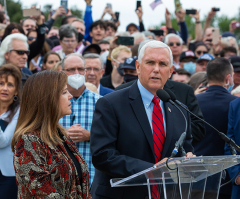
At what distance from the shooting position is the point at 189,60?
9430mm

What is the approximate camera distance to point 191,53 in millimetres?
9352

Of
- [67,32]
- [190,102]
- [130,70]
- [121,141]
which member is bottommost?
[121,141]

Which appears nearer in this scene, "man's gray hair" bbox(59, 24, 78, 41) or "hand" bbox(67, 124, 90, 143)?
"hand" bbox(67, 124, 90, 143)

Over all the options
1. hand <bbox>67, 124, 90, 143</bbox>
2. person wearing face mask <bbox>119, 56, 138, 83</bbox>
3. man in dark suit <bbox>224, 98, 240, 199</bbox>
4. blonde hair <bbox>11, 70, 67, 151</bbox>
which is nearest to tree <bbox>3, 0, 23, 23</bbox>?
person wearing face mask <bbox>119, 56, 138, 83</bbox>

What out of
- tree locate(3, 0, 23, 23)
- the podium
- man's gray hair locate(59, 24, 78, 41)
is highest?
tree locate(3, 0, 23, 23)

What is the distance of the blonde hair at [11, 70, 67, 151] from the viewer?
3107 millimetres

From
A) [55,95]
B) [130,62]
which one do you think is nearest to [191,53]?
[130,62]

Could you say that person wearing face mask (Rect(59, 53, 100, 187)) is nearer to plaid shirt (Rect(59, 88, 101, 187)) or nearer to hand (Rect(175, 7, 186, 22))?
plaid shirt (Rect(59, 88, 101, 187))

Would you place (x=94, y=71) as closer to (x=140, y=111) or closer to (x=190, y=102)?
(x=190, y=102)

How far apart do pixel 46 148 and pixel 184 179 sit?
1117 mm

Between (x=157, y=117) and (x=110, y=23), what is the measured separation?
827 cm

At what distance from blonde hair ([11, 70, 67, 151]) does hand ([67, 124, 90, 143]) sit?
1350 millimetres

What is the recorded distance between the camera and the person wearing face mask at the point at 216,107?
5.15 metres

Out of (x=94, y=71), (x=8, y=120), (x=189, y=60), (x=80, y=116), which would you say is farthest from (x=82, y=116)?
(x=189, y=60)
